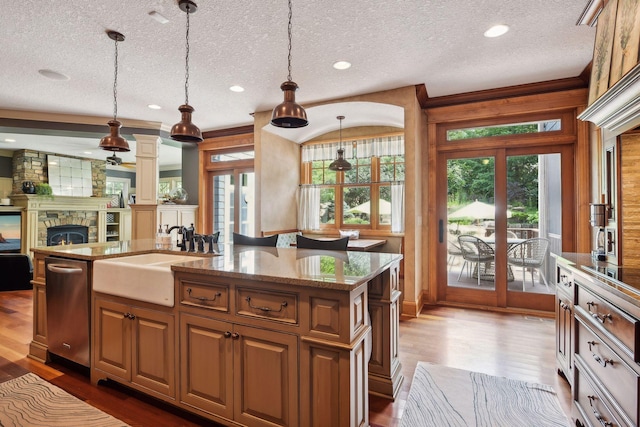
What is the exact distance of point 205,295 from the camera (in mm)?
1740

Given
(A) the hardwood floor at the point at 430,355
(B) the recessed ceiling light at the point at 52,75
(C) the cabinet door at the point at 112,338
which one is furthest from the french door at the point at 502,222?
(B) the recessed ceiling light at the point at 52,75

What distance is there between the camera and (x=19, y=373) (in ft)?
7.96

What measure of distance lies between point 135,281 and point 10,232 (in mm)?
7612

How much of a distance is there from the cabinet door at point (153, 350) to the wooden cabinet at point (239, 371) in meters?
Result: 0.09

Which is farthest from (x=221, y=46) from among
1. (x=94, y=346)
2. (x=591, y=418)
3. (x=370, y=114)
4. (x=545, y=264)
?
(x=545, y=264)

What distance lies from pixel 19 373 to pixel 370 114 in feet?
15.2

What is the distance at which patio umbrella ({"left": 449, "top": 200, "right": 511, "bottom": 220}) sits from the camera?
13.4ft

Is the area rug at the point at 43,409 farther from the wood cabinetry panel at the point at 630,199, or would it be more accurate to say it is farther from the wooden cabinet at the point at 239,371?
the wood cabinetry panel at the point at 630,199

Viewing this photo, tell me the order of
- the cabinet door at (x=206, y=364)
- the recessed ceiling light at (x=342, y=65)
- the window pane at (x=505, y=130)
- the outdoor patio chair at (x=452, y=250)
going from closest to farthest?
the cabinet door at (x=206, y=364)
the recessed ceiling light at (x=342, y=65)
the window pane at (x=505, y=130)
the outdoor patio chair at (x=452, y=250)

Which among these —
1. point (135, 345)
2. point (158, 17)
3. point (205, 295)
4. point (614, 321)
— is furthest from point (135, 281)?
point (614, 321)

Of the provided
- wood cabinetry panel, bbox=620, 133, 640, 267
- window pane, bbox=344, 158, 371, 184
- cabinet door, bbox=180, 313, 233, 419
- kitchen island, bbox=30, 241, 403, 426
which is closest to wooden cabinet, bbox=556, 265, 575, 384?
wood cabinetry panel, bbox=620, 133, 640, 267

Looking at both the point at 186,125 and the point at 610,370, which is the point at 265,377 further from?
the point at 186,125

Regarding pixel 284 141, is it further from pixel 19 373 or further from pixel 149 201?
pixel 19 373

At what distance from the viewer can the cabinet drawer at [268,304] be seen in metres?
1.53
